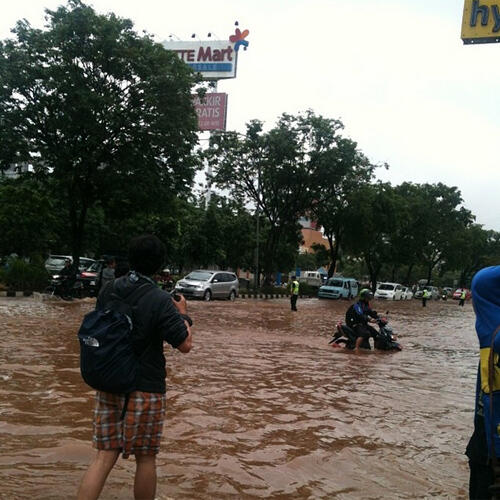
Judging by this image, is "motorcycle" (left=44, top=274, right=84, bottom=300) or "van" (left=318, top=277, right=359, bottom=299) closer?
"motorcycle" (left=44, top=274, right=84, bottom=300)

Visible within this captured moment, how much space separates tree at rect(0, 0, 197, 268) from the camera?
2139cm

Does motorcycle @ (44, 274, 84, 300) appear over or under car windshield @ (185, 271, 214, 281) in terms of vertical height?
under

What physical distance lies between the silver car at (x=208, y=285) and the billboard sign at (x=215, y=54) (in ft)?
80.2

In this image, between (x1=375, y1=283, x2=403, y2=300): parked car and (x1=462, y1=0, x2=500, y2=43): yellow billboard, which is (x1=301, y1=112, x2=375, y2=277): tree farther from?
(x1=462, y1=0, x2=500, y2=43): yellow billboard

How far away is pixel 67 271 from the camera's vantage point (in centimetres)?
2150

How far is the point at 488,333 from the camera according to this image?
2531 mm

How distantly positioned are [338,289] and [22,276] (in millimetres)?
23494

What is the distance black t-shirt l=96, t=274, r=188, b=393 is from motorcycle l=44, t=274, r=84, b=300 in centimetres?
1886

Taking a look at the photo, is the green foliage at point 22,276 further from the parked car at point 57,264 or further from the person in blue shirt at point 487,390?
the person in blue shirt at point 487,390

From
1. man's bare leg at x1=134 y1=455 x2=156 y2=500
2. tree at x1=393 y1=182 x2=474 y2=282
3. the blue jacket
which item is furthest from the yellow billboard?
tree at x1=393 y1=182 x2=474 y2=282

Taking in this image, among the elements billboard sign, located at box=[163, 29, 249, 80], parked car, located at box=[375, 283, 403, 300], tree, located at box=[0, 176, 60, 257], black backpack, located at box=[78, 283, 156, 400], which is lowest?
parked car, located at box=[375, 283, 403, 300]

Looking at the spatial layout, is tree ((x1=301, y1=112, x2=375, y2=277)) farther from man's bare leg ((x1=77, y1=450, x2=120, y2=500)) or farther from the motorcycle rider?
man's bare leg ((x1=77, y1=450, x2=120, y2=500))

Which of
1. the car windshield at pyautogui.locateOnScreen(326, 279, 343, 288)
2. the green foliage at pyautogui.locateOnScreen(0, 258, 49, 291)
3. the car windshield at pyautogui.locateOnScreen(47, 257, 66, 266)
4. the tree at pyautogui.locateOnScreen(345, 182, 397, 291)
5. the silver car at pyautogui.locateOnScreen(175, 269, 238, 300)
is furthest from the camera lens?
the car windshield at pyautogui.locateOnScreen(326, 279, 343, 288)

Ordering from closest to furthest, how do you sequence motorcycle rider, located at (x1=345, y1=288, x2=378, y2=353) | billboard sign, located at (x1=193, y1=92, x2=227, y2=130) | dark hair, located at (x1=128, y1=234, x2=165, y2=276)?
dark hair, located at (x1=128, y1=234, x2=165, y2=276) < motorcycle rider, located at (x1=345, y1=288, x2=378, y2=353) < billboard sign, located at (x1=193, y1=92, x2=227, y2=130)
